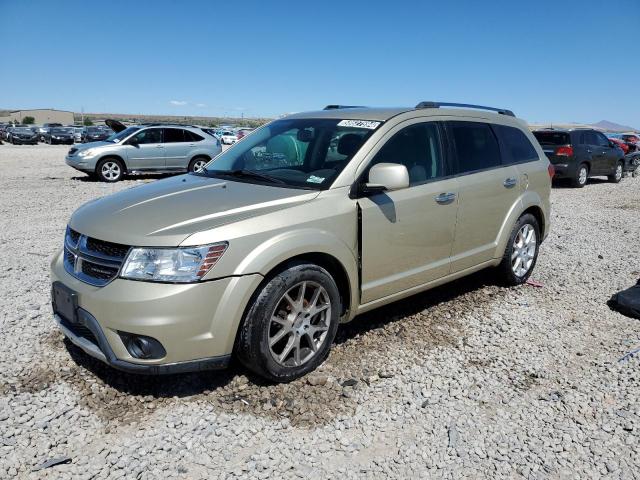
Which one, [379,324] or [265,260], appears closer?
[265,260]

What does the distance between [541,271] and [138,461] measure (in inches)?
198

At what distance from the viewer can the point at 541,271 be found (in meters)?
6.16

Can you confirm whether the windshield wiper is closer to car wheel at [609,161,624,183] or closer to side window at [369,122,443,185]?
side window at [369,122,443,185]

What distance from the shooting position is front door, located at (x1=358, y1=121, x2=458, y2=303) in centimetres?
376

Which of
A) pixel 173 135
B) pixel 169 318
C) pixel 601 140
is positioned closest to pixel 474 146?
pixel 169 318

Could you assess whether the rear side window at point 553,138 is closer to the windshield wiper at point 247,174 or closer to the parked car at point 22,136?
the windshield wiper at point 247,174

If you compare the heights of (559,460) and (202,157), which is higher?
(202,157)

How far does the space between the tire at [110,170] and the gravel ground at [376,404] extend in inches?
404

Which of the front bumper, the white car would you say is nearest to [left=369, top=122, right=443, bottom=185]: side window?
the front bumper

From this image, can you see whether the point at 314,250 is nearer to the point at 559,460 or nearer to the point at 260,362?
the point at 260,362

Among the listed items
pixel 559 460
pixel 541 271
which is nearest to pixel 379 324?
pixel 559 460

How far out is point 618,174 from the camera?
17.0 m

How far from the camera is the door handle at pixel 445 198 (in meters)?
4.20

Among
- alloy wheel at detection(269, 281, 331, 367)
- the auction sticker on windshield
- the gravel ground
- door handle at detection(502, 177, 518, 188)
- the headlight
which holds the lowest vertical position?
the gravel ground
